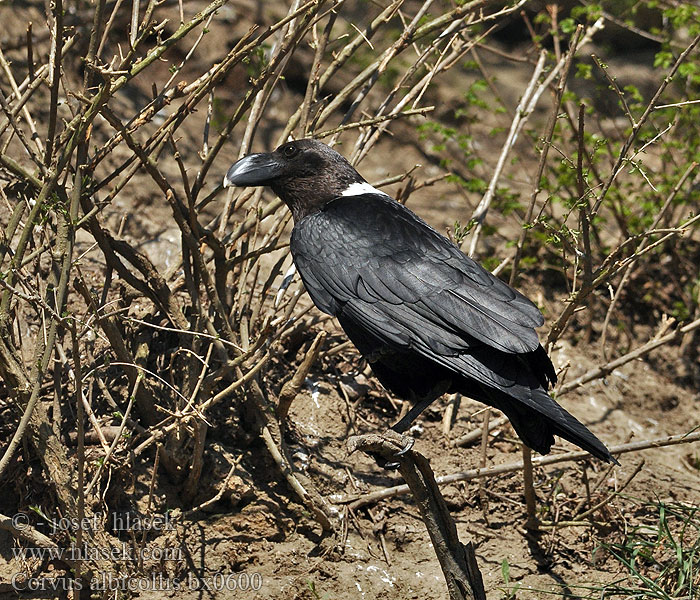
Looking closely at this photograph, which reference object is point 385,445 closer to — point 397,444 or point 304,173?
point 397,444

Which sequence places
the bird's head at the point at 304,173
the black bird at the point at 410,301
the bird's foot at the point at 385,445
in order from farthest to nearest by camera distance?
the bird's head at the point at 304,173
the black bird at the point at 410,301
the bird's foot at the point at 385,445

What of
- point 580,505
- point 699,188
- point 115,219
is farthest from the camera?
point 699,188

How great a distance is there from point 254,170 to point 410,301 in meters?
1.11

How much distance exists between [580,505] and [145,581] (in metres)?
2.31

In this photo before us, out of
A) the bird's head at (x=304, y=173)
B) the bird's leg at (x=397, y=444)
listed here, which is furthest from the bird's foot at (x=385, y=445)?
the bird's head at (x=304, y=173)

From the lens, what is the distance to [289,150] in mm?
4379

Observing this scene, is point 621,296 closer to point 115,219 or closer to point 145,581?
point 115,219

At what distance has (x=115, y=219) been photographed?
5855mm

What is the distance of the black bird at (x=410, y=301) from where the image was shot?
3586 millimetres

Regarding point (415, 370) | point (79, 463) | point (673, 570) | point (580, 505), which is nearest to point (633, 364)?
point (580, 505)

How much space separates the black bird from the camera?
3.59 m

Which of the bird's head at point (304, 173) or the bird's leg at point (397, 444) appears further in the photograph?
the bird's head at point (304, 173)

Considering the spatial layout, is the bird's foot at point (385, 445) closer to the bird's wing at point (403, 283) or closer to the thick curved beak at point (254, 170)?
the bird's wing at point (403, 283)

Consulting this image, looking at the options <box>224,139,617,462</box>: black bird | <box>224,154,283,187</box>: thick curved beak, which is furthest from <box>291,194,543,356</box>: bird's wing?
<box>224,154,283,187</box>: thick curved beak
